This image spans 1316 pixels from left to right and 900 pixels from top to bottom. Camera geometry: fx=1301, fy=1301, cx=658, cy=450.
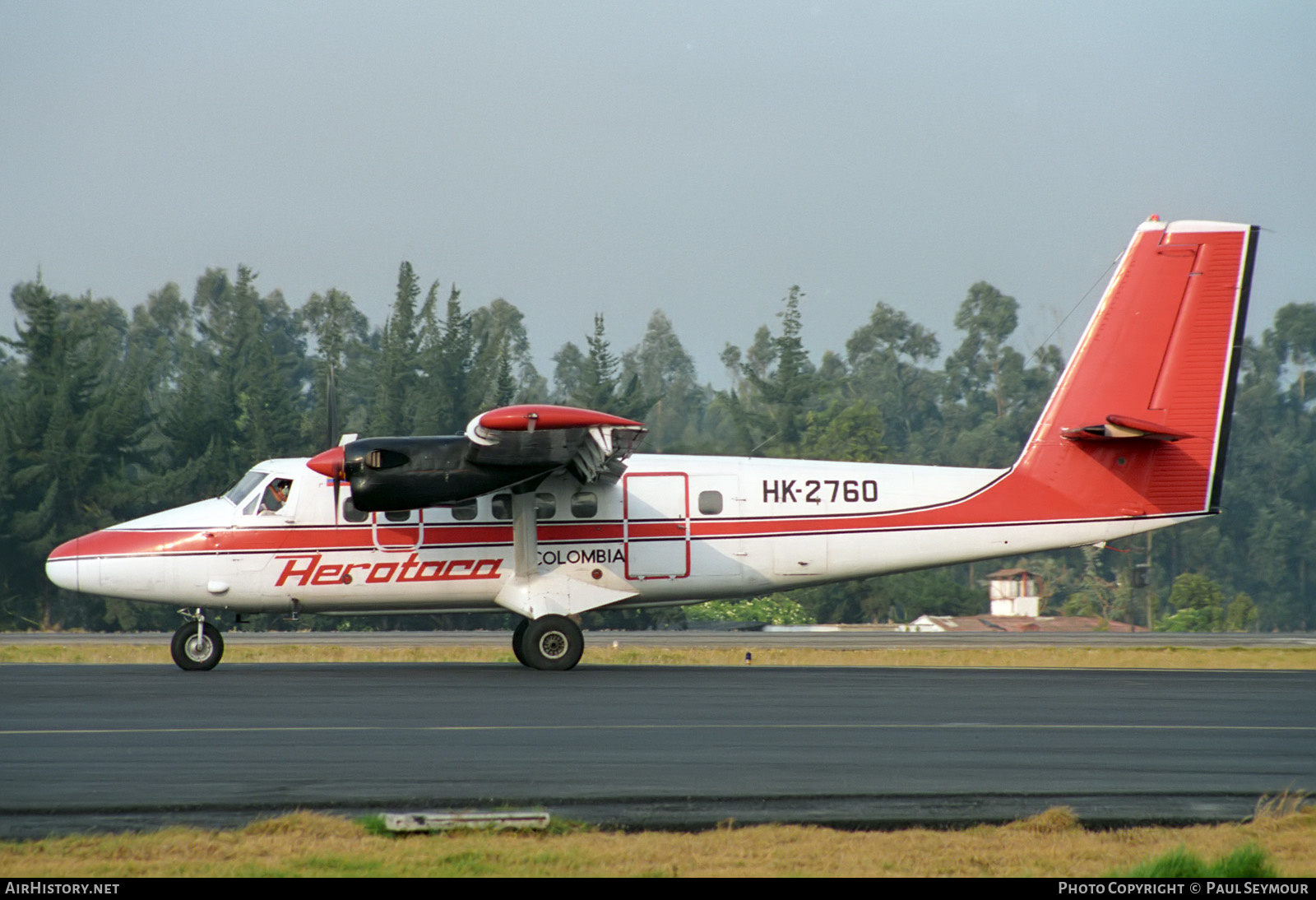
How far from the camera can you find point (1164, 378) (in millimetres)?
17359

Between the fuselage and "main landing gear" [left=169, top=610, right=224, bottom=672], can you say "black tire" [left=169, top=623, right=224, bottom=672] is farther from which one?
the fuselage

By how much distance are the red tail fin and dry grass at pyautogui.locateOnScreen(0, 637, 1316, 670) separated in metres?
3.22

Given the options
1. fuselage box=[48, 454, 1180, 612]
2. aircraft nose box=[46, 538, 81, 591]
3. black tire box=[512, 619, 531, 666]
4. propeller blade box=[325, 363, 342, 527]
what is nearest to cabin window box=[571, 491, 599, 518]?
fuselage box=[48, 454, 1180, 612]

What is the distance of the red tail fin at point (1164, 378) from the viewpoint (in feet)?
56.6

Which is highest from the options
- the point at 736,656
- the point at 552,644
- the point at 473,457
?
the point at 473,457

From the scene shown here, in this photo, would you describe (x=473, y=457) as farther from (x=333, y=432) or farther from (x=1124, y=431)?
(x=1124, y=431)

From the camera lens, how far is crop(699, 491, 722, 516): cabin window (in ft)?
56.2

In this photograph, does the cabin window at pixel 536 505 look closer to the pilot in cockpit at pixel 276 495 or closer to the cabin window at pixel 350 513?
the cabin window at pixel 350 513

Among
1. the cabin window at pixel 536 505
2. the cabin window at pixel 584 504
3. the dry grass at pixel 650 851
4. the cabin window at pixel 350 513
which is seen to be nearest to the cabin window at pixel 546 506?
the cabin window at pixel 536 505

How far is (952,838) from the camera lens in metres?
6.95

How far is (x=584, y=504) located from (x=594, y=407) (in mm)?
39357

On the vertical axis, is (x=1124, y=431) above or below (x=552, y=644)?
above

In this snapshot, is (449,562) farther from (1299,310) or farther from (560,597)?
(1299,310)

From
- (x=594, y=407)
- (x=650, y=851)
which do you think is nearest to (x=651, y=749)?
(x=650, y=851)
